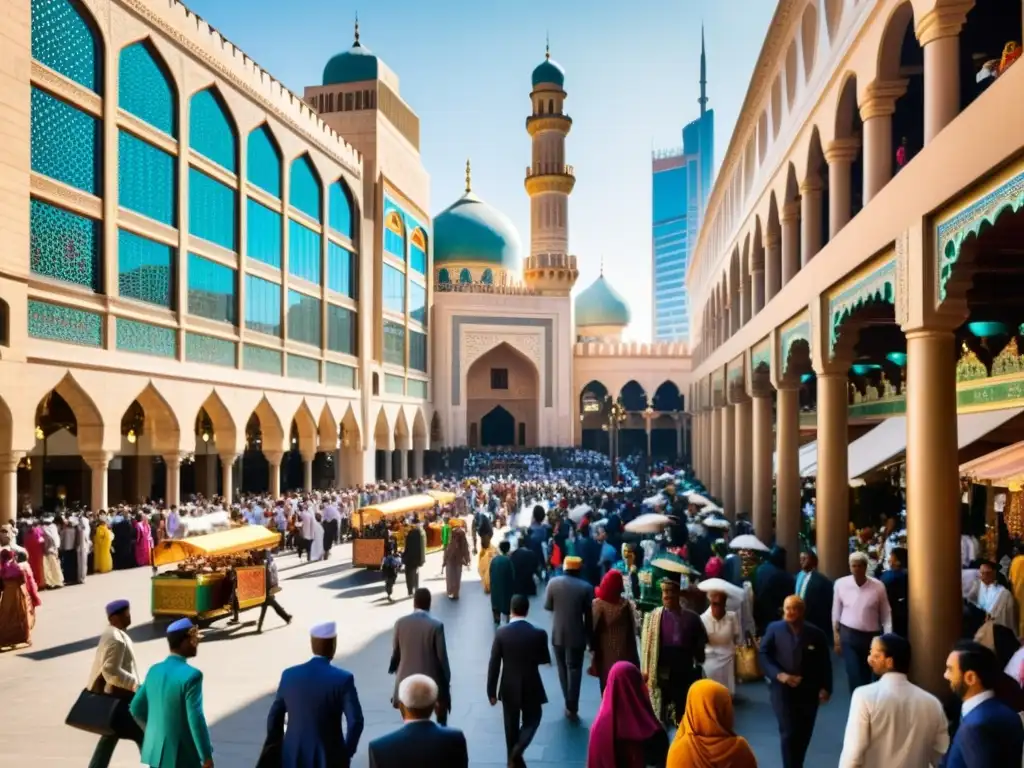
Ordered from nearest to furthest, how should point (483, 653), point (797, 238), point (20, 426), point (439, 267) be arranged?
1. point (483, 653)
2. point (797, 238)
3. point (20, 426)
4. point (439, 267)

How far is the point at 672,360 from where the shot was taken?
47.7m

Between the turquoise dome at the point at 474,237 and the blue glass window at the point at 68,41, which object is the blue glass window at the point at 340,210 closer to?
the blue glass window at the point at 68,41

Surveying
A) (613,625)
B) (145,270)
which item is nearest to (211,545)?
(613,625)

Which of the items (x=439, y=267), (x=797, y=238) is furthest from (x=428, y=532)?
(x=439, y=267)

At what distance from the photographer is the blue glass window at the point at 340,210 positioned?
29.2m

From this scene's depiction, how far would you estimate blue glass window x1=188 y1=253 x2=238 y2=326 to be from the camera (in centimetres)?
2138

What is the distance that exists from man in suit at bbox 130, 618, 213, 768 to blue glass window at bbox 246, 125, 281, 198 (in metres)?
21.1

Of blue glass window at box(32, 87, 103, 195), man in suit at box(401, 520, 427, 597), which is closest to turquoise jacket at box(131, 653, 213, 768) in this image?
man in suit at box(401, 520, 427, 597)

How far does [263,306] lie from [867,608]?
2069cm

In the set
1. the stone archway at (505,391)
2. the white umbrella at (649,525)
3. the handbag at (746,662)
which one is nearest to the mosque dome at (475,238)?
the stone archway at (505,391)

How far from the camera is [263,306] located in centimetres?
2486

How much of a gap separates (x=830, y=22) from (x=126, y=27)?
1425 centimetres

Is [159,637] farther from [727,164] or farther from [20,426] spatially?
[727,164]

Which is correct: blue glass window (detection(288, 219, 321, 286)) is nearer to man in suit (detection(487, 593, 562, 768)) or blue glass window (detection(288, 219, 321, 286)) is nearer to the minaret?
the minaret
